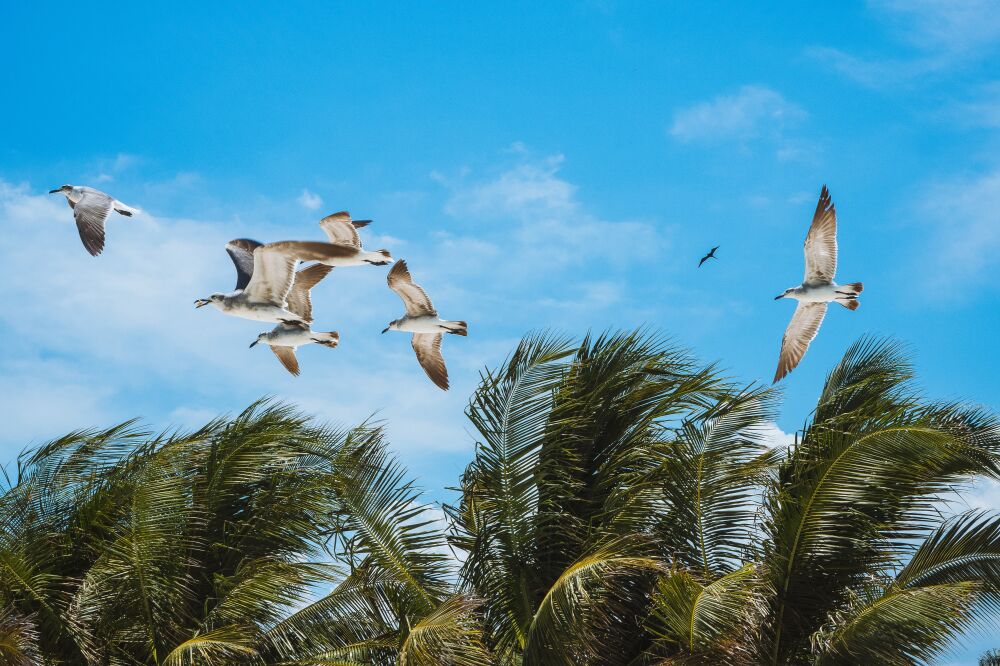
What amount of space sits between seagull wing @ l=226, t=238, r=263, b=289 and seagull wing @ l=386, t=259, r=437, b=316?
6.55 feet

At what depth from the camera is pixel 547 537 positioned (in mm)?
12242

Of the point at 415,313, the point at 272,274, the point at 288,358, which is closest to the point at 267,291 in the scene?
the point at 272,274

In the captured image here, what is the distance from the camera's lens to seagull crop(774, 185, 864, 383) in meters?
16.6

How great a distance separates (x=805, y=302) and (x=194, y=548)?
31.1ft

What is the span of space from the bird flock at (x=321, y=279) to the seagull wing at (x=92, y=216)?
1 centimetres

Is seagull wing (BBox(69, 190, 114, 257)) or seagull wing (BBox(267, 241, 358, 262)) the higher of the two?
seagull wing (BBox(69, 190, 114, 257))

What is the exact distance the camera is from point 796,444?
1231 centimetres

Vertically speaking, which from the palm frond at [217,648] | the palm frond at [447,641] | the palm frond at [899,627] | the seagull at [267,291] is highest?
the seagull at [267,291]

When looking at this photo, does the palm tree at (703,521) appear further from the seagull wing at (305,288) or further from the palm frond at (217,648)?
the seagull wing at (305,288)

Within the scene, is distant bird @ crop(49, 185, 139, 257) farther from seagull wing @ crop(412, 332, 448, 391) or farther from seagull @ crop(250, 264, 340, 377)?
seagull wing @ crop(412, 332, 448, 391)

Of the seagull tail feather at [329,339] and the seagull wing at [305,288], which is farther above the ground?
the seagull wing at [305,288]

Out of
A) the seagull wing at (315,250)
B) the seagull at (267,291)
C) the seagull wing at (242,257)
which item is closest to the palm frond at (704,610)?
the seagull wing at (315,250)

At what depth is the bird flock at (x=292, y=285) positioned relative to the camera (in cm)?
1491

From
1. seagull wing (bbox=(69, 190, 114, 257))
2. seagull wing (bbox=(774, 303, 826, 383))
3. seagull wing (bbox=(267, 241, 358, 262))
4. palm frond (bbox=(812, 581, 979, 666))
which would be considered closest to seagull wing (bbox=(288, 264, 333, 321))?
seagull wing (bbox=(267, 241, 358, 262))
